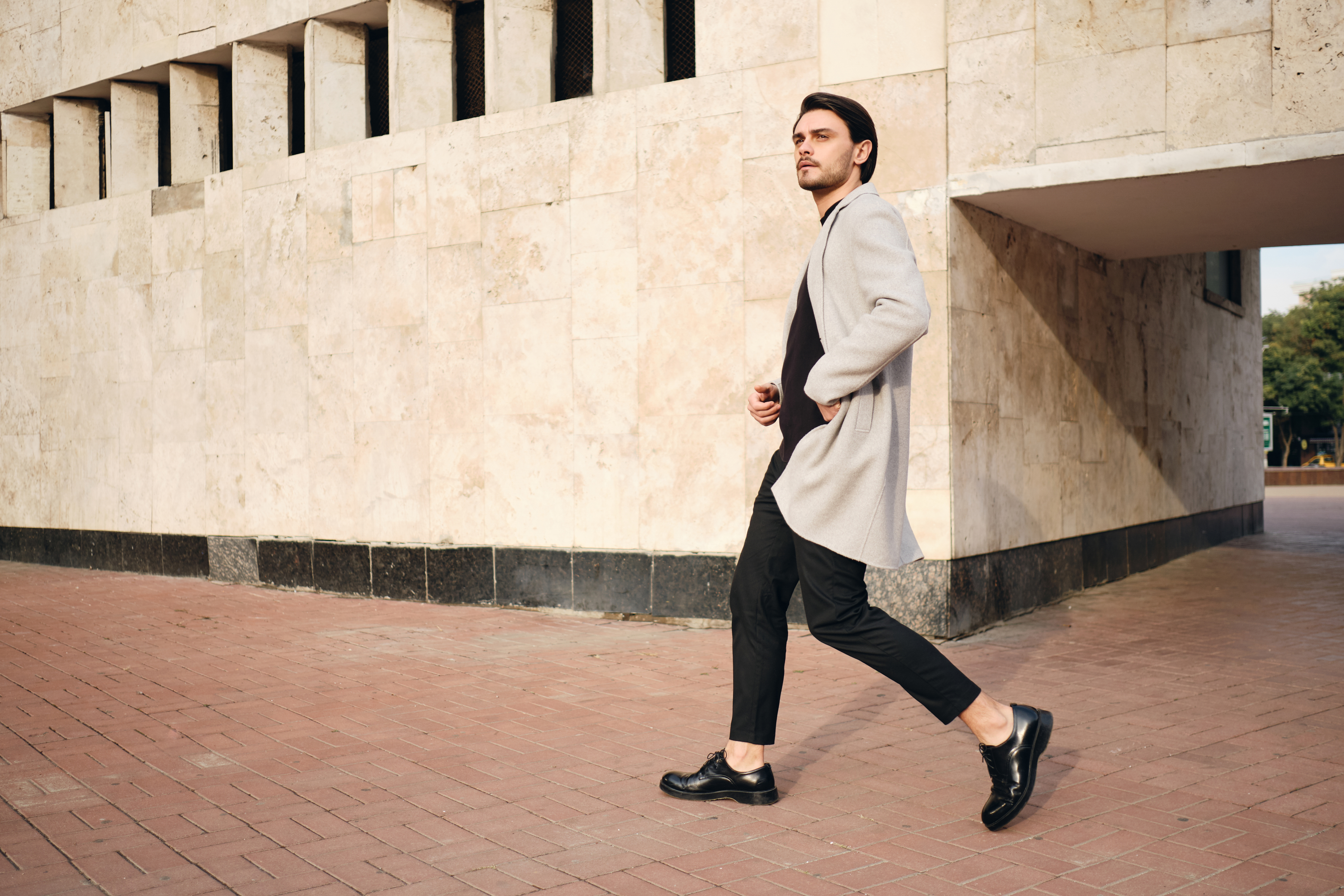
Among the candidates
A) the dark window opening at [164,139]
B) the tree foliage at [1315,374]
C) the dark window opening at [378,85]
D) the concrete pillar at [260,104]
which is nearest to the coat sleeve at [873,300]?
the dark window opening at [378,85]

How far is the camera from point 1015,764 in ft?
11.0

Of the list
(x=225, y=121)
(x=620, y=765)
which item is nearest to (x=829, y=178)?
(x=620, y=765)

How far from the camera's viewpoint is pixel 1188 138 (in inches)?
240

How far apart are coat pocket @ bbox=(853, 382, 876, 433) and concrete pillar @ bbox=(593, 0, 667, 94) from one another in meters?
5.28

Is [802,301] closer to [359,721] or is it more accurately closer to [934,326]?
[359,721]

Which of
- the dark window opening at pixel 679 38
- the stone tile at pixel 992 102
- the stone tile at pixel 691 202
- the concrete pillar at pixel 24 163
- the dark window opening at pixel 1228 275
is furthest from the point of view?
the dark window opening at pixel 1228 275

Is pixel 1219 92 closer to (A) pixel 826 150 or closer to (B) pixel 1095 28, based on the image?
(B) pixel 1095 28

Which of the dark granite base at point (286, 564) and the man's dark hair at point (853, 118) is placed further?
the dark granite base at point (286, 564)

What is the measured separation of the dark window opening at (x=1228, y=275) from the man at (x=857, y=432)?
11.4 metres

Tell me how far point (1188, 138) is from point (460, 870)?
17.1ft

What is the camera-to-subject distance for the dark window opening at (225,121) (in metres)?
11.2

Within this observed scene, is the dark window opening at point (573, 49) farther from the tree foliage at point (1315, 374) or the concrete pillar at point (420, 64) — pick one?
the tree foliage at point (1315, 374)

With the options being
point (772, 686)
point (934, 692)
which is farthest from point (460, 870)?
point (934, 692)

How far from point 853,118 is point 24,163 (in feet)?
39.8
